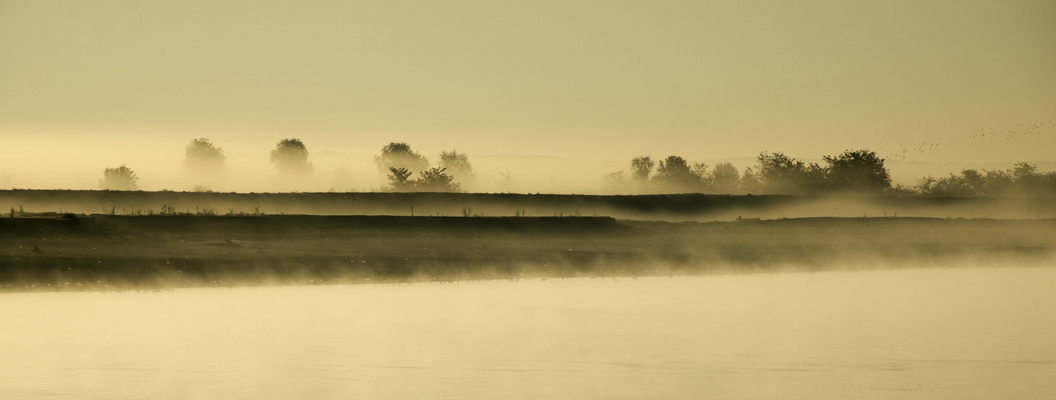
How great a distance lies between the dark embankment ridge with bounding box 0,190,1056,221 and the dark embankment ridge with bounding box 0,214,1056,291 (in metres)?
6.35

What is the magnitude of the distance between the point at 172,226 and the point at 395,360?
17.2m

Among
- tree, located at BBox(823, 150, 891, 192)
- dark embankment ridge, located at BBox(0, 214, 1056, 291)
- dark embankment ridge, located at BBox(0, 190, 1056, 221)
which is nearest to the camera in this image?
dark embankment ridge, located at BBox(0, 214, 1056, 291)

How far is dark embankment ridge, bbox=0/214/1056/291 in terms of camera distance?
26984mm

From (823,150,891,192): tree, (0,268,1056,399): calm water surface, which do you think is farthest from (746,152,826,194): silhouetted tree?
(0,268,1056,399): calm water surface

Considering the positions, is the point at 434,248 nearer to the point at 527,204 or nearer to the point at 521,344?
the point at 521,344

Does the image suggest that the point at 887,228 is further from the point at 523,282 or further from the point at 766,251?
the point at 523,282

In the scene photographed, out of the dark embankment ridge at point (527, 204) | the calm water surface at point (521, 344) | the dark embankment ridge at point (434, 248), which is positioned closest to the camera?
the calm water surface at point (521, 344)

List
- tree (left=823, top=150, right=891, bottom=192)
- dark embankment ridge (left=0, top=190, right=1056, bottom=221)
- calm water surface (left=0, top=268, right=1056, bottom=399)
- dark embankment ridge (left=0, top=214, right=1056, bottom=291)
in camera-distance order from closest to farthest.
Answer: calm water surface (left=0, top=268, right=1056, bottom=399), dark embankment ridge (left=0, top=214, right=1056, bottom=291), dark embankment ridge (left=0, top=190, right=1056, bottom=221), tree (left=823, top=150, right=891, bottom=192)

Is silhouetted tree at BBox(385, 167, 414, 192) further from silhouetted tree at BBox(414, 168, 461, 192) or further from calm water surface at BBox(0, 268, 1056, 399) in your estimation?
calm water surface at BBox(0, 268, 1056, 399)

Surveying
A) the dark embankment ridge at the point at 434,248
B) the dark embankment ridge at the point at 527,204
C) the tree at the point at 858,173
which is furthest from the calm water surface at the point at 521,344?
the tree at the point at 858,173

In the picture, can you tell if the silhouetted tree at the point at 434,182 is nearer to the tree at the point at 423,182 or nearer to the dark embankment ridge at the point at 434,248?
the tree at the point at 423,182

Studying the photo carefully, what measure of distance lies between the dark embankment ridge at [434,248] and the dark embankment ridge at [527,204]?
6.35 meters

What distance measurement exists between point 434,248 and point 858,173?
4055cm

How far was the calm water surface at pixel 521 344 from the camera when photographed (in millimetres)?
14633
